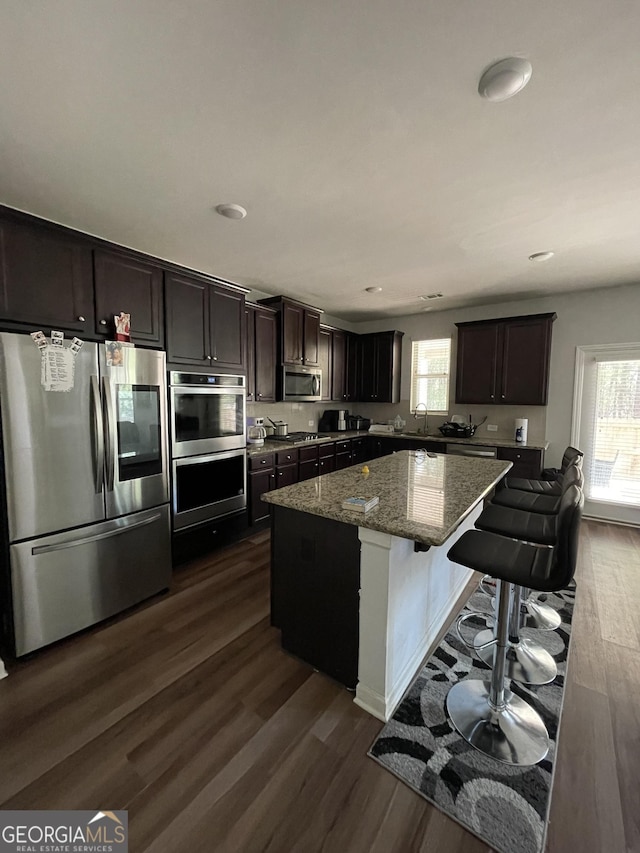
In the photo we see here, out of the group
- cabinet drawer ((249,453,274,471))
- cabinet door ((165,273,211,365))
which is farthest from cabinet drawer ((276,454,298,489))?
cabinet door ((165,273,211,365))

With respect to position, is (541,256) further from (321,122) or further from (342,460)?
(342,460)

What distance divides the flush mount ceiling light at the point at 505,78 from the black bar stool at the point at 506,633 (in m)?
1.54

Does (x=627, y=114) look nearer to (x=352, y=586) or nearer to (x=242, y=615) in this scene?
(x=352, y=586)

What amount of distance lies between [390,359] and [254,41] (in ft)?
14.5

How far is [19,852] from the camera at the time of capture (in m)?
1.14

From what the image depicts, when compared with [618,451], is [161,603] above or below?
below

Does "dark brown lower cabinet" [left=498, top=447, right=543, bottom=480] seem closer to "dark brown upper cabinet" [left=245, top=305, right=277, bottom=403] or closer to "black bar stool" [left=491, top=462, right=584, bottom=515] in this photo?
"black bar stool" [left=491, top=462, right=584, bottom=515]

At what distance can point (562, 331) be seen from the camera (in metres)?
4.31

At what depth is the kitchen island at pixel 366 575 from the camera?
5.07 ft

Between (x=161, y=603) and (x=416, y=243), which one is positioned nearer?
(x=161, y=603)

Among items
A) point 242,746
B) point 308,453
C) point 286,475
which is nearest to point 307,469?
point 308,453

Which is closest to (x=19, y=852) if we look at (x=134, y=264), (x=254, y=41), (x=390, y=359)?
(x=254, y=41)

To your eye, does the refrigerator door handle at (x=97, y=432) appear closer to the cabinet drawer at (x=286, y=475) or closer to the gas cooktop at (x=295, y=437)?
the cabinet drawer at (x=286, y=475)

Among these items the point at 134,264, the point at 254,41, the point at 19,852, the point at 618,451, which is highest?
the point at 254,41
